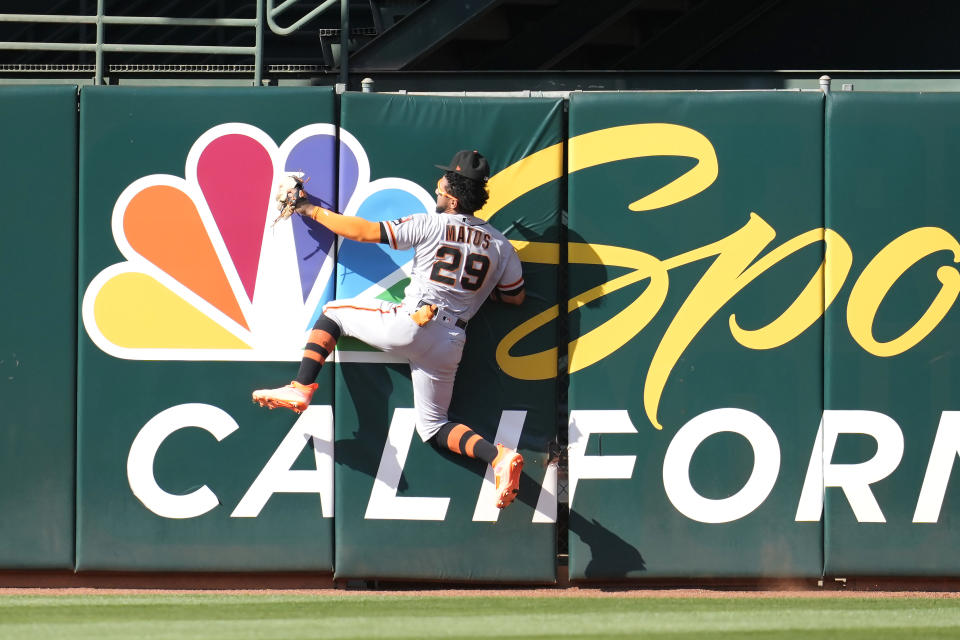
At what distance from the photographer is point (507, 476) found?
5.93 meters

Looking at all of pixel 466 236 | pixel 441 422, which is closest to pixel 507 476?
pixel 441 422

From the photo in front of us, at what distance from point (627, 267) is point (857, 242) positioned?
1269mm

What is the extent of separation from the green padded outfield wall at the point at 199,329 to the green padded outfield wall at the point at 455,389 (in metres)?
0.17

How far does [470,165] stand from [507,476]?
1645 millimetres

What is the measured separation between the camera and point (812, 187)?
6.33m

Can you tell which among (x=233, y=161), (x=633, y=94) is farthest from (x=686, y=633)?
(x=233, y=161)

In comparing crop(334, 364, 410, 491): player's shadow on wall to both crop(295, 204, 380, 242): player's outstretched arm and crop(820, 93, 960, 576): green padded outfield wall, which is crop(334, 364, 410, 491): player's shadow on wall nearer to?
crop(295, 204, 380, 242): player's outstretched arm

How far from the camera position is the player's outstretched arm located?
6.09 meters

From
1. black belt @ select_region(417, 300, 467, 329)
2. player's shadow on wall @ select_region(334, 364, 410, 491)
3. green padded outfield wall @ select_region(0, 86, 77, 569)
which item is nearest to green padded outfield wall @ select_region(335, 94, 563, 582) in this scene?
player's shadow on wall @ select_region(334, 364, 410, 491)

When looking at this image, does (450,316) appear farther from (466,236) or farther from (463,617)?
(463,617)

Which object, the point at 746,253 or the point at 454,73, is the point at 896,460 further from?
the point at 454,73

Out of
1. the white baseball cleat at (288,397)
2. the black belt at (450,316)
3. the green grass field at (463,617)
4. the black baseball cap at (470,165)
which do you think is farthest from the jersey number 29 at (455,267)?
the green grass field at (463,617)

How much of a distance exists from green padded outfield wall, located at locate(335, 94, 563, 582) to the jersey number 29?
12.5 inches

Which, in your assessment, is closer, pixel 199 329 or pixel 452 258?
pixel 452 258
